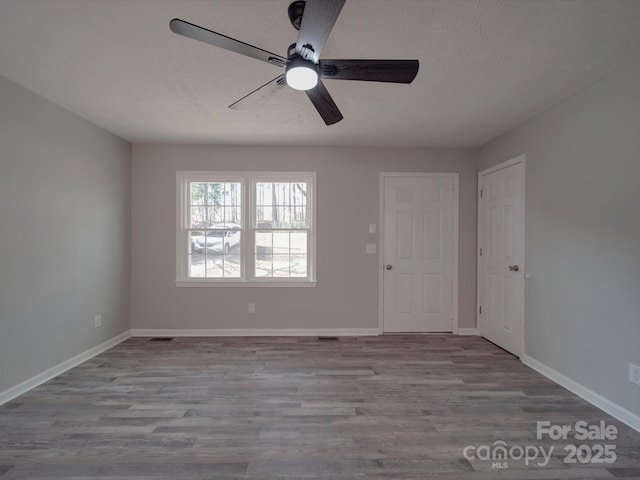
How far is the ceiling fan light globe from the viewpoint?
4.87 feet

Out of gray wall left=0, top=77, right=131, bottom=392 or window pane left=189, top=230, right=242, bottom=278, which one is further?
window pane left=189, top=230, right=242, bottom=278

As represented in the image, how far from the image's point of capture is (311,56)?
148cm

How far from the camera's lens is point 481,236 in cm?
389

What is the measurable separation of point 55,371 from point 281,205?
9.36 feet

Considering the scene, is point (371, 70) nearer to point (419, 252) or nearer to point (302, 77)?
point (302, 77)

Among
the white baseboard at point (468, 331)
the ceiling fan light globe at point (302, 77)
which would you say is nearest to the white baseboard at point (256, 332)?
the white baseboard at point (468, 331)

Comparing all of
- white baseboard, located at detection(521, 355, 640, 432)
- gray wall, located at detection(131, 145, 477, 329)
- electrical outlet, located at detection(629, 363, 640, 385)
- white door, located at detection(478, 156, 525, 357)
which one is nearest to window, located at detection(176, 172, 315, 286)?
gray wall, located at detection(131, 145, 477, 329)

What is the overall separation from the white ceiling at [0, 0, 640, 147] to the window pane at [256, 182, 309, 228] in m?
0.97

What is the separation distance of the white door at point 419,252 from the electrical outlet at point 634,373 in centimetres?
196

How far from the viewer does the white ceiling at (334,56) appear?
1.60 meters

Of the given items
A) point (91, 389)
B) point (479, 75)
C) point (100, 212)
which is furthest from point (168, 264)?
point (479, 75)

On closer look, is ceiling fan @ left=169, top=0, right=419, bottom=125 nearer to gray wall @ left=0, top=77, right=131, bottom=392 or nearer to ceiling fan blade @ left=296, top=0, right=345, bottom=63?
ceiling fan blade @ left=296, top=0, right=345, bottom=63

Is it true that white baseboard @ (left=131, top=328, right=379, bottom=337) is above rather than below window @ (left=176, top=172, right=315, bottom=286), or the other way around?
below

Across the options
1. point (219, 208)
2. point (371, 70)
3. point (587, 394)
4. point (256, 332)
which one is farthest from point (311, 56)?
point (256, 332)
